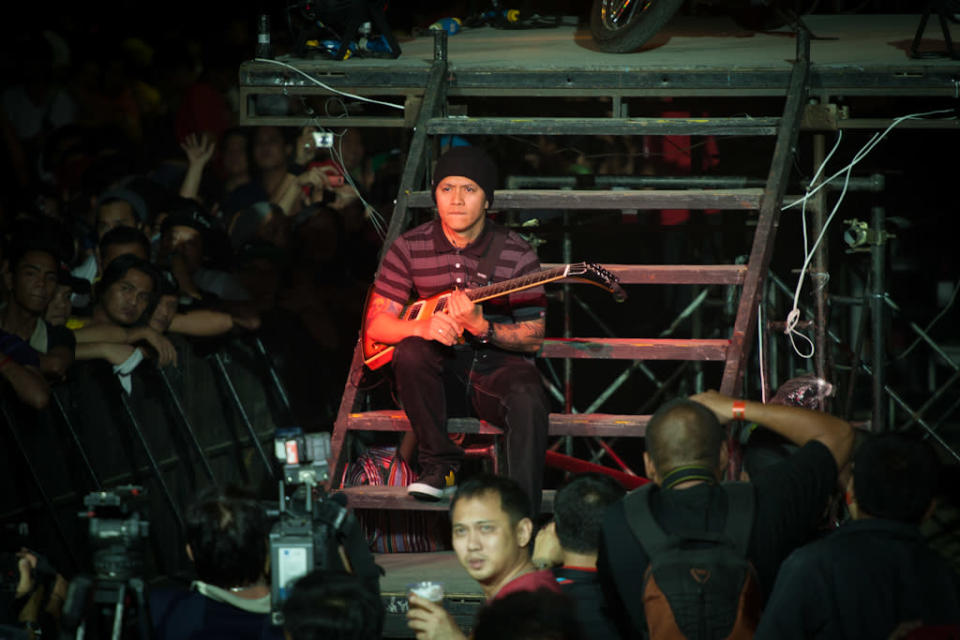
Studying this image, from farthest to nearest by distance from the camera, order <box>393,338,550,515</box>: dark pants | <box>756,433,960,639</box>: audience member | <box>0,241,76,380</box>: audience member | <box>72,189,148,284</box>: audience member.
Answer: <box>72,189,148,284</box>: audience member
<box>0,241,76,380</box>: audience member
<box>393,338,550,515</box>: dark pants
<box>756,433,960,639</box>: audience member

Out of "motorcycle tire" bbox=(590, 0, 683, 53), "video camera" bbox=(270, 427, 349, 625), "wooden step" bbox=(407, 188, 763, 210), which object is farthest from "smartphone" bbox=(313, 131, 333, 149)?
"video camera" bbox=(270, 427, 349, 625)

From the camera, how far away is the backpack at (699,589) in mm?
3443

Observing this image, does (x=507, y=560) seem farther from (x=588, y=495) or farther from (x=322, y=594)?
(x=322, y=594)

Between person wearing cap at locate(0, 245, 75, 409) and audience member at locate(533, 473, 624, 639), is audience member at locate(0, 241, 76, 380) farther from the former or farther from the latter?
audience member at locate(533, 473, 624, 639)

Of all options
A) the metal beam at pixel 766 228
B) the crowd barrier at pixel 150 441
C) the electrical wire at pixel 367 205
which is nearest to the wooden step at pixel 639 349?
the metal beam at pixel 766 228

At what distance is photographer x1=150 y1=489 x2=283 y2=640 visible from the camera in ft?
11.1

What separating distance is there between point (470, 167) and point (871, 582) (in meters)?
3.01

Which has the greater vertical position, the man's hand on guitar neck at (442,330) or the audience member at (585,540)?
the man's hand on guitar neck at (442,330)

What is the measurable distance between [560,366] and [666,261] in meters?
1.51

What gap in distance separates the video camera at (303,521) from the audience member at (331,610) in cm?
25

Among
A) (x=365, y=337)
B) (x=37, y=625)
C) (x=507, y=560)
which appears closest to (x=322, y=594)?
(x=507, y=560)

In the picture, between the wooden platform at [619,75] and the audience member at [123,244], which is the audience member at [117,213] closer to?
the audience member at [123,244]

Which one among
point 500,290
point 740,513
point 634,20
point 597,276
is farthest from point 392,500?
point 634,20

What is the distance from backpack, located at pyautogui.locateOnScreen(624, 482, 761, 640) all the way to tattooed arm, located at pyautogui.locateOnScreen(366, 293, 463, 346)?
6.63 feet
